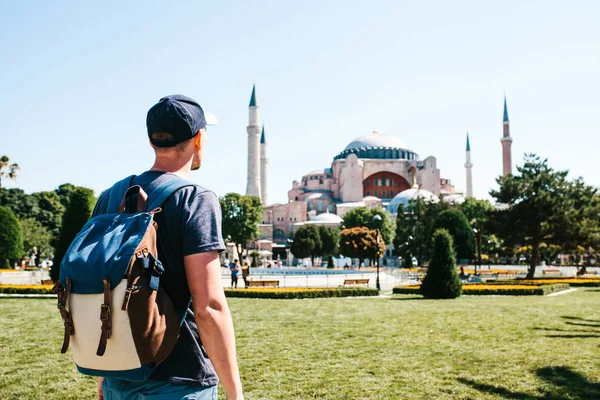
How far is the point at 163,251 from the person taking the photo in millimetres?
1592

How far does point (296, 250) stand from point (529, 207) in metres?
23.4

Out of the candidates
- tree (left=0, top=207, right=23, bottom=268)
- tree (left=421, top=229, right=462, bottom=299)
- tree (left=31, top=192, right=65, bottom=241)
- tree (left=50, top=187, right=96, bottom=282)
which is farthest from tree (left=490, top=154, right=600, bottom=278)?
tree (left=31, top=192, right=65, bottom=241)

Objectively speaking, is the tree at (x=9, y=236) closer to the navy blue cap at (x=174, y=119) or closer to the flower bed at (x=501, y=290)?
the flower bed at (x=501, y=290)

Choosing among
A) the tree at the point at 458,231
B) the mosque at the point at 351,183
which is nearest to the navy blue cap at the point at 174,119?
the tree at the point at 458,231

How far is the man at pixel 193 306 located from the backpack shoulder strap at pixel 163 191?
0.01 m

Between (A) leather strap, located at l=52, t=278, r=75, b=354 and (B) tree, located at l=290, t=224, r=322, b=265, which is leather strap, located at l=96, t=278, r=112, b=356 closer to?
(A) leather strap, located at l=52, t=278, r=75, b=354

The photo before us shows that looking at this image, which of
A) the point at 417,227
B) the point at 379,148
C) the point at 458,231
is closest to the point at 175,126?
the point at 458,231

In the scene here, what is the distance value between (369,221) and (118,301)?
47.4 meters

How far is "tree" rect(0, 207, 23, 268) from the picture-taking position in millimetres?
28125

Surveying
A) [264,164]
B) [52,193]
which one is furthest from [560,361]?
[264,164]

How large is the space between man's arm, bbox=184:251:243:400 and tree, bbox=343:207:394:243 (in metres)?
45.4

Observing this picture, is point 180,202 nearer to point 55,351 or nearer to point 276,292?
point 55,351

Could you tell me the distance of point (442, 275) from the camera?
14484 mm

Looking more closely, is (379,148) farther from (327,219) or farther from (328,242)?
(328,242)
